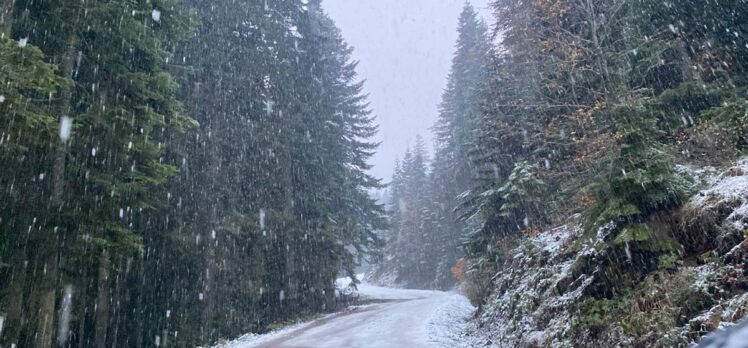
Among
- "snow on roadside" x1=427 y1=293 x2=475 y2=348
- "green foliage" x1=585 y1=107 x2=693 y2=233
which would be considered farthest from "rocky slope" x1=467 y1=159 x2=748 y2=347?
"snow on roadside" x1=427 y1=293 x2=475 y2=348

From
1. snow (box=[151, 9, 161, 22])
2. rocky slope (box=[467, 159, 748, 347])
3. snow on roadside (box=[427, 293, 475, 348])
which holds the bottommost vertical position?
snow on roadside (box=[427, 293, 475, 348])

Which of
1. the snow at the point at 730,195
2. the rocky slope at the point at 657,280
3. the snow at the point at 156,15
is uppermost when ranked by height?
the snow at the point at 156,15

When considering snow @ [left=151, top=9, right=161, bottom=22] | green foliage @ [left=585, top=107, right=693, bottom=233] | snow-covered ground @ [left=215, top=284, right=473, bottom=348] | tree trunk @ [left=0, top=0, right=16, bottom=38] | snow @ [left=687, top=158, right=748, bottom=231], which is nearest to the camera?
snow @ [left=687, top=158, right=748, bottom=231]

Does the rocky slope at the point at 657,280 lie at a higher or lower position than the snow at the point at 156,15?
lower

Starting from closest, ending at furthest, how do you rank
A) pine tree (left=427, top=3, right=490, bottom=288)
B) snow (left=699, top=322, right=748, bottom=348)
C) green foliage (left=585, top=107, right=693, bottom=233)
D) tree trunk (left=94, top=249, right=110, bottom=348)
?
snow (left=699, top=322, right=748, bottom=348) → green foliage (left=585, top=107, right=693, bottom=233) → tree trunk (left=94, top=249, right=110, bottom=348) → pine tree (left=427, top=3, right=490, bottom=288)

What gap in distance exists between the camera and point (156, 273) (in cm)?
1692

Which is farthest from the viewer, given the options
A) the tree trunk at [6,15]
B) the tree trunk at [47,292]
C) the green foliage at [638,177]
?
the tree trunk at [47,292]

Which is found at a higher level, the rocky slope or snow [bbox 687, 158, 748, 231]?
snow [bbox 687, 158, 748, 231]

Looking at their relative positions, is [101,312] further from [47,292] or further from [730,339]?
[730,339]

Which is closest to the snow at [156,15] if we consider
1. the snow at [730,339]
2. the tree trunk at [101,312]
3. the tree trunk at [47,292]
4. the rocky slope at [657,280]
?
the tree trunk at [47,292]

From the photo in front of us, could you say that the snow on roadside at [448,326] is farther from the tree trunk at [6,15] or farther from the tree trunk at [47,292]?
the tree trunk at [6,15]

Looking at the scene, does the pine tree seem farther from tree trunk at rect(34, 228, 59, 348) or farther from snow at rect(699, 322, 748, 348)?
snow at rect(699, 322, 748, 348)

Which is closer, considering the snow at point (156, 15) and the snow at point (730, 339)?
the snow at point (730, 339)

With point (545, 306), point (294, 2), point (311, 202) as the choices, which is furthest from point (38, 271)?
point (294, 2)
